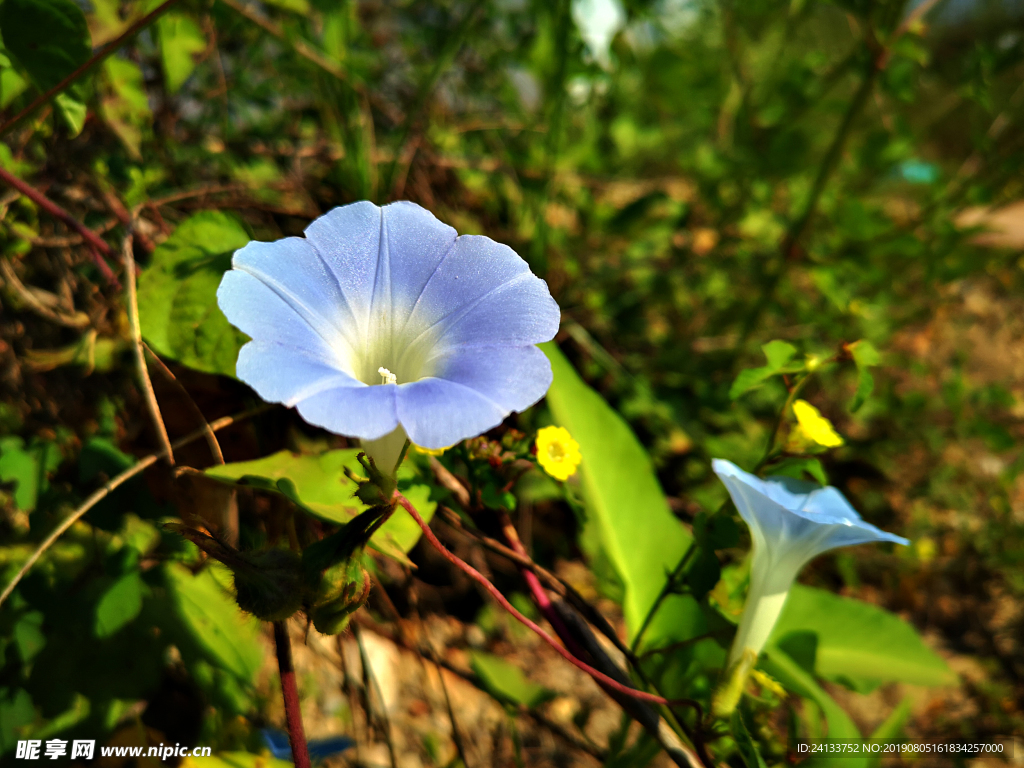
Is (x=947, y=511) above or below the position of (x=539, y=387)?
below

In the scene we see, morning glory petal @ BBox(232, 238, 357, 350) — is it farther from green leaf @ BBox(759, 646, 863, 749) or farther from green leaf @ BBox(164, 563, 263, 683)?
green leaf @ BBox(759, 646, 863, 749)

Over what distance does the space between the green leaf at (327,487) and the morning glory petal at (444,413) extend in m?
0.25

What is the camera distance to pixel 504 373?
0.87 m

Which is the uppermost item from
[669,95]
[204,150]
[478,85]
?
[478,85]

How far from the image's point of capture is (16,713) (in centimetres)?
130

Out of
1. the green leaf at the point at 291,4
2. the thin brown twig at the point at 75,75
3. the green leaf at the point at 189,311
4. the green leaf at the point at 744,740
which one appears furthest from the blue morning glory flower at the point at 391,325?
the green leaf at the point at 291,4

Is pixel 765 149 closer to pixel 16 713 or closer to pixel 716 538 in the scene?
pixel 716 538

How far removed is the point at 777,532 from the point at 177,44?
178cm

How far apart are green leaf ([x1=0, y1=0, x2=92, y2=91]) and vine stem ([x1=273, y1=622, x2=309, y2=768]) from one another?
41.9 inches

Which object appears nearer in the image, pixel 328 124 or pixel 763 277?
pixel 328 124

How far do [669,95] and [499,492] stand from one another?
100 inches

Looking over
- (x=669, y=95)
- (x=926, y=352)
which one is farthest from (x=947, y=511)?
(x=669, y=95)

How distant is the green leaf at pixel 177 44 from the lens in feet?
5.40

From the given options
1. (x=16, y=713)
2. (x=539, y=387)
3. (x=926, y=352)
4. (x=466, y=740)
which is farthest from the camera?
(x=926, y=352)
